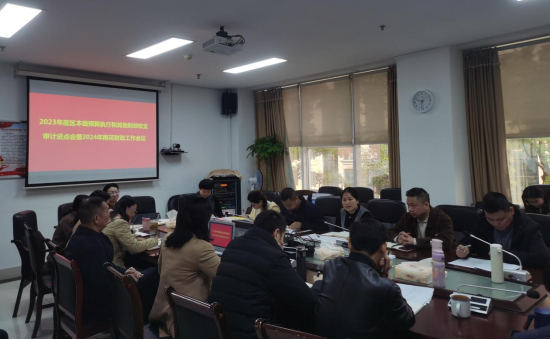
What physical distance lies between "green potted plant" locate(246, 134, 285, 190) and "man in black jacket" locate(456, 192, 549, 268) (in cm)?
465

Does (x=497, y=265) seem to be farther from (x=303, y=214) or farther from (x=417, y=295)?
(x=303, y=214)

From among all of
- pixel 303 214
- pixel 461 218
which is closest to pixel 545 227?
pixel 461 218

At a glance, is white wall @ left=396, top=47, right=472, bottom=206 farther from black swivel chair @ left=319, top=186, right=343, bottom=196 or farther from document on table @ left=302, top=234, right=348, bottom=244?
document on table @ left=302, top=234, right=348, bottom=244

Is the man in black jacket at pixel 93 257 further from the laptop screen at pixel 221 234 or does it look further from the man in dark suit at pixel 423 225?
the man in dark suit at pixel 423 225

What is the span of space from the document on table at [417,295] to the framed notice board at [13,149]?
5.29 metres

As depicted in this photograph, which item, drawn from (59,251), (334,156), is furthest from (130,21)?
(334,156)

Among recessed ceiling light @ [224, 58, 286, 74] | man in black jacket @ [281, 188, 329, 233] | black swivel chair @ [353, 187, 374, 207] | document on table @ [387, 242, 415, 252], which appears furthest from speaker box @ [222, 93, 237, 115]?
document on table @ [387, 242, 415, 252]

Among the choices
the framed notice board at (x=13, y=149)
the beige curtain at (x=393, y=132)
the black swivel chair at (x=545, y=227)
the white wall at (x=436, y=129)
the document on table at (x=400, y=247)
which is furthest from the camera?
the beige curtain at (x=393, y=132)

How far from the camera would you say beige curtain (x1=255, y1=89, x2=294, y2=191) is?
7.14 m

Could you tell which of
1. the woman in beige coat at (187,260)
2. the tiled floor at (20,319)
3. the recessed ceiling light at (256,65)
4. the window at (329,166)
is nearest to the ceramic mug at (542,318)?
the woman in beige coat at (187,260)

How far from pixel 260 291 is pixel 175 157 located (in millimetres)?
5356

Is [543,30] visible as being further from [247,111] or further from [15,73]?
[15,73]

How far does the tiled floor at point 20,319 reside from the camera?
327cm

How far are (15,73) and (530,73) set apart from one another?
6.79 m
